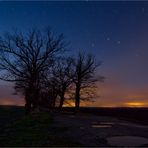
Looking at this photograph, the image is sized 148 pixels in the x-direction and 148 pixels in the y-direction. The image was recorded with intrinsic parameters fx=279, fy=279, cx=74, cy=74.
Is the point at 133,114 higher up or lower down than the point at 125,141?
higher up

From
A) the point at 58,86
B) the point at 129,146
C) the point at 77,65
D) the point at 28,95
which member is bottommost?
the point at 129,146

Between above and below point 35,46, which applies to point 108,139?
below

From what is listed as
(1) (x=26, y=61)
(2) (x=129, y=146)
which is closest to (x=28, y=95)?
(1) (x=26, y=61)

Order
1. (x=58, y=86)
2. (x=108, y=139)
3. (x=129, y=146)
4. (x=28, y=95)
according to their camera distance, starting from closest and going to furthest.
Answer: (x=129, y=146)
(x=108, y=139)
(x=28, y=95)
(x=58, y=86)

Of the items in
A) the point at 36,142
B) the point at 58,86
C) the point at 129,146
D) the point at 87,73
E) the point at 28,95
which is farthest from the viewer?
the point at 58,86

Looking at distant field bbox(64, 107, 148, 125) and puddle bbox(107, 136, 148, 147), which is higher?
distant field bbox(64, 107, 148, 125)

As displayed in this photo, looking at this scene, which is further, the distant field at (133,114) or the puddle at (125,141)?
the distant field at (133,114)

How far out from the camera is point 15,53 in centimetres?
3438

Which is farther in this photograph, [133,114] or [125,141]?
[133,114]

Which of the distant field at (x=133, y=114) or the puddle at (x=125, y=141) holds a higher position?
the distant field at (x=133, y=114)

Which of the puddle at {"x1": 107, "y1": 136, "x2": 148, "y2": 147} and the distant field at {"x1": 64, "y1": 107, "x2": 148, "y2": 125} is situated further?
the distant field at {"x1": 64, "y1": 107, "x2": 148, "y2": 125}

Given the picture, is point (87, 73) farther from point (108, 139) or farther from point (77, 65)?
point (108, 139)

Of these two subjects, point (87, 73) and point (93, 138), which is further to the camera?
point (87, 73)

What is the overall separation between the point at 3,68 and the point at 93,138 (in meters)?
24.0
